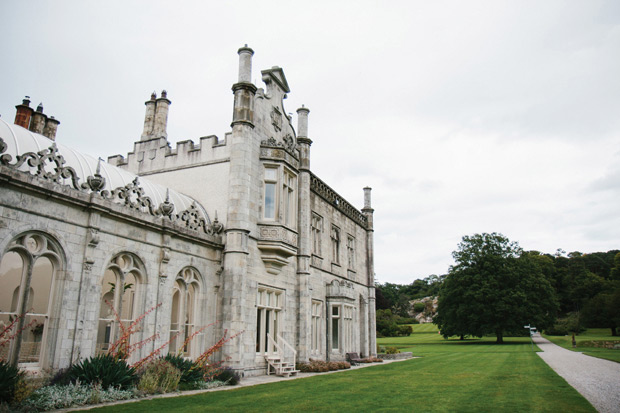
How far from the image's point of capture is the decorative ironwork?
23047 millimetres

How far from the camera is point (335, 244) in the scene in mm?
25844

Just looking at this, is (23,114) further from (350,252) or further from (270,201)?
(350,252)

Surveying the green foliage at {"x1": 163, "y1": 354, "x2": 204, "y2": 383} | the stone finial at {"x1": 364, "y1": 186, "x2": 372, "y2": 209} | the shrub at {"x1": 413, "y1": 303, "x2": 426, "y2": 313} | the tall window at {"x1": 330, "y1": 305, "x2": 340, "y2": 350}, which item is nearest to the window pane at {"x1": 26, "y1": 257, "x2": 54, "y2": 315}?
the green foliage at {"x1": 163, "y1": 354, "x2": 204, "y2": 383}

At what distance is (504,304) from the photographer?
47562 millimetres

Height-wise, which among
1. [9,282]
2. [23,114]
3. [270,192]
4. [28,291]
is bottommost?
[28,291]

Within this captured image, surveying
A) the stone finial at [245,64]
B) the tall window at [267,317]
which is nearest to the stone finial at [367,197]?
the tall window at [267,317]

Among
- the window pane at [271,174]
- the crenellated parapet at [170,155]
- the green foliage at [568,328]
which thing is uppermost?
the crenellated parapet at [170,155]

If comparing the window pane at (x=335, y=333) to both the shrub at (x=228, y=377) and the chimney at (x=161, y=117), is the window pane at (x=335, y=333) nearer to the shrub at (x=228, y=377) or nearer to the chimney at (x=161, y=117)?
the shrub at (x=228, y=377)

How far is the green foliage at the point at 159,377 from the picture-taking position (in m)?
10.4

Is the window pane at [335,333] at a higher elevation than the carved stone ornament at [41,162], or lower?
lower

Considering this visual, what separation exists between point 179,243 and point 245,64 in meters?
7.72

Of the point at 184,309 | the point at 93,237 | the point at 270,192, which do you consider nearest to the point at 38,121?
the point at 93,237

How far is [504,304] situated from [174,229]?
143 feet

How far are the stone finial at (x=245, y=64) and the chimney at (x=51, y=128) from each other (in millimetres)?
7836
